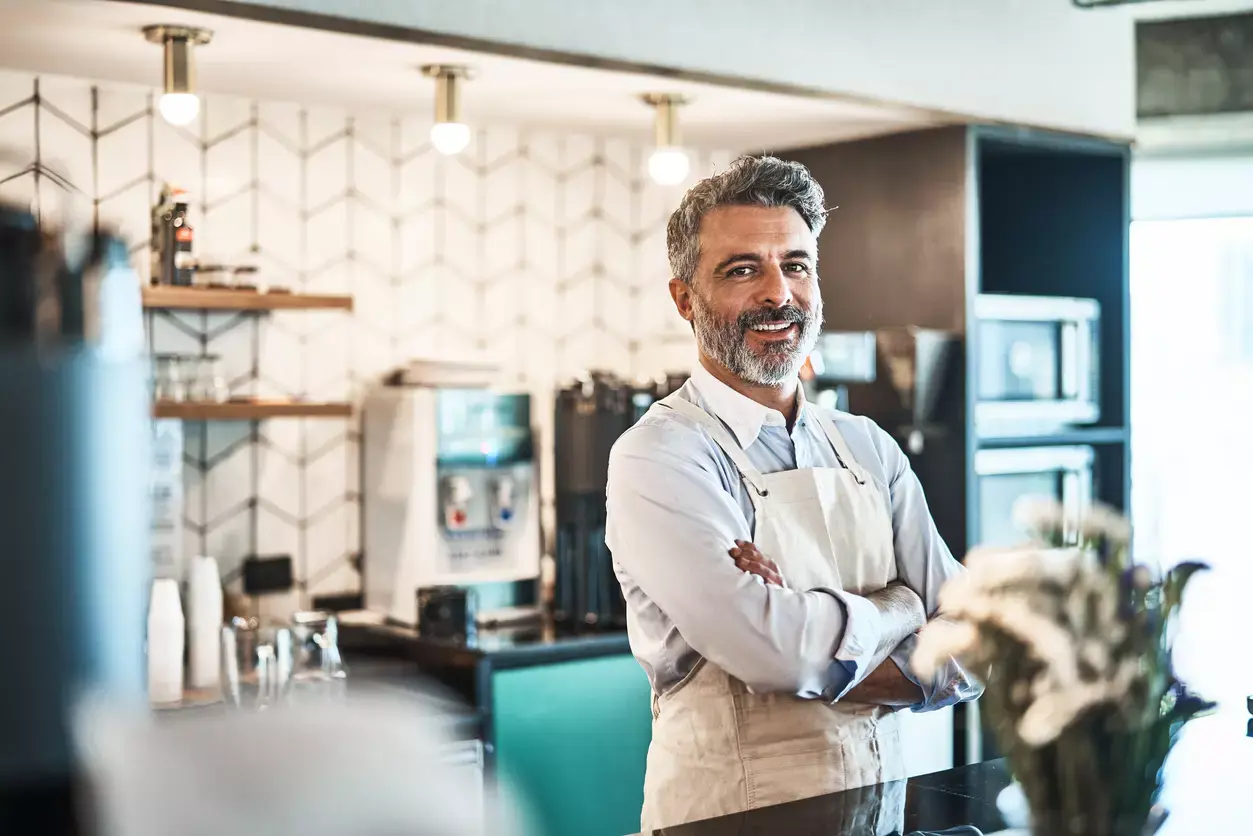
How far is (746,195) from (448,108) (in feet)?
4.33

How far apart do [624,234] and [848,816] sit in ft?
10.2

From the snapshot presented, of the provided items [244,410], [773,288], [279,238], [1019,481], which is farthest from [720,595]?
[1019,481]

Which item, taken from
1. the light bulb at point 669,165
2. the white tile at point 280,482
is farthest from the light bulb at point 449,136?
the white tile at point 280,482

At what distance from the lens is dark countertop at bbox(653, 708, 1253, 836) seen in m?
1.79

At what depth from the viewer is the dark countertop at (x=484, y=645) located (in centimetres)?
368

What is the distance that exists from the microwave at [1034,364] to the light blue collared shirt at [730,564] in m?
1.96

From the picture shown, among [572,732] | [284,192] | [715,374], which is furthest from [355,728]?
[284,192]

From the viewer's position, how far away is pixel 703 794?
7.24 ft

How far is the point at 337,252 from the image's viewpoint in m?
4.12

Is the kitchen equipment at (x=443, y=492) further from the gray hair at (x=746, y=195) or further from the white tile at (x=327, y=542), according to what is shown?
the gray hair at (x=746, y=195)

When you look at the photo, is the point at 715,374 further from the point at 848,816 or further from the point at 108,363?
the point at 108,363

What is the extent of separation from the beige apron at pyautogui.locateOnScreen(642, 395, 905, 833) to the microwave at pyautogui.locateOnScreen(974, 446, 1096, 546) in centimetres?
202

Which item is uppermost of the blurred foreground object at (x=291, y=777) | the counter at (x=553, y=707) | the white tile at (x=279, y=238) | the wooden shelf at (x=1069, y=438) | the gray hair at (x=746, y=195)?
the white tile at (x=279, y=238)

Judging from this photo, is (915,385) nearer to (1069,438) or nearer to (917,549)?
(1069,438)
